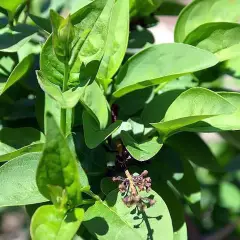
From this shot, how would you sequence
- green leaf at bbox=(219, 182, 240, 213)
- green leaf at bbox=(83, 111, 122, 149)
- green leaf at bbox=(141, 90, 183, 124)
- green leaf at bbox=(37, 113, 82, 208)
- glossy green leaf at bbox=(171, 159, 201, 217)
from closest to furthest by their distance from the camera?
1. green leaf at bbox=(37, 113, 82, 208)
2. green leaf at bbox=(83, 111, 122, 149)
3. green leaf at bbox=(141, 90, 183, 124)
4. glossy green leaf at bbox=(171, 159, 201, 217)
5. green leaf at bbox=(219, 182, 240, 213)

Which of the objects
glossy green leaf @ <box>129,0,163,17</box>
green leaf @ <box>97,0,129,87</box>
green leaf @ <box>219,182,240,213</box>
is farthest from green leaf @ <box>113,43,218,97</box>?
green leaf @ <box>219,182,240,213</box>

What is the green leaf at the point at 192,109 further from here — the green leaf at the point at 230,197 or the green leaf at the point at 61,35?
the green leaf at the point at 230,197

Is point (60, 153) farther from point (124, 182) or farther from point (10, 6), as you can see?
point (10, 6)

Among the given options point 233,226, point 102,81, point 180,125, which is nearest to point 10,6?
point 102,81

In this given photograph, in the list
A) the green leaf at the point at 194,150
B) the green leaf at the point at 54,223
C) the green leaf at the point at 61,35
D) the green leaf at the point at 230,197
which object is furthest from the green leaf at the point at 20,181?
the green leaf at the point at 230,197

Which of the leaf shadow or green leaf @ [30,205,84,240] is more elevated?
green leaf @ [30,205,84,240]

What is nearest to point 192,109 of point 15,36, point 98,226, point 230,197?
point 98,226

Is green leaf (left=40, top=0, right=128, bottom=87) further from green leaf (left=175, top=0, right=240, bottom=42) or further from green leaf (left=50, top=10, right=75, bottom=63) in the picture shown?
green leaf (left=175, top=0, right=240, bottom=42)
